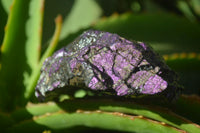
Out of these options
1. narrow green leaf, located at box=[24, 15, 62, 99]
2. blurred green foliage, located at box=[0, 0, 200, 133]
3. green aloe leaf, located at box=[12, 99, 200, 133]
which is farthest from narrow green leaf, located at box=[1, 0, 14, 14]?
green aloe leaf, located at box=[12, 99, 200, 133]

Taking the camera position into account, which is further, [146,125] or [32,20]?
[32,20]

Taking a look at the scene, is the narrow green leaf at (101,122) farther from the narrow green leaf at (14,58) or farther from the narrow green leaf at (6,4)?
the narrow green leaf at (6,4)

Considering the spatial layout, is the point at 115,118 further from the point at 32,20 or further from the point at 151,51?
the point at 32,20

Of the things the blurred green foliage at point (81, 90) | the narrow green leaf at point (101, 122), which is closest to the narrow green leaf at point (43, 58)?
the blurred green foliage at point (81, 90)

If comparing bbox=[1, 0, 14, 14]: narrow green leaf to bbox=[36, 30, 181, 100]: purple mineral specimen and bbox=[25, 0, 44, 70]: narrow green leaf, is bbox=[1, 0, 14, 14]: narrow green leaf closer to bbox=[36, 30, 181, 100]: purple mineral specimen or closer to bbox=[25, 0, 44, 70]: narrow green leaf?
bbox=[25, 0, 44, 70]: narrow green leaf

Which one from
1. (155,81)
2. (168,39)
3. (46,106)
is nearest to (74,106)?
(46,106)

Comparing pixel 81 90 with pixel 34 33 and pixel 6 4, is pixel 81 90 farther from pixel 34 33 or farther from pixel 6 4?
pixel 6 4
